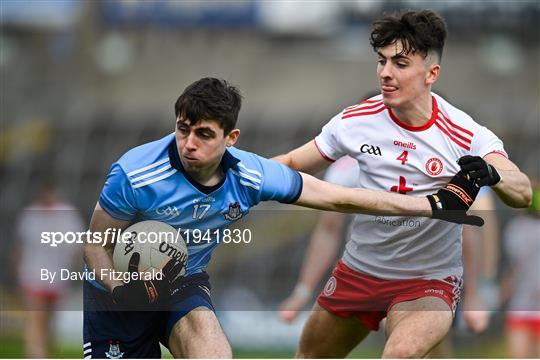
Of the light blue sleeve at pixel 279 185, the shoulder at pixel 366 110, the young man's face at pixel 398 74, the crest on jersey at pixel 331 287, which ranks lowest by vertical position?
the crest on jersey at pixel 331 287

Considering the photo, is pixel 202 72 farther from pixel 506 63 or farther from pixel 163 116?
pixel 506 63

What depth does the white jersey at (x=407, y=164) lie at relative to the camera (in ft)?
23.2

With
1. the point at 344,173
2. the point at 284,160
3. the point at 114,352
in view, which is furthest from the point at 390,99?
the point at 114,352

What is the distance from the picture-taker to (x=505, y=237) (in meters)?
12.4

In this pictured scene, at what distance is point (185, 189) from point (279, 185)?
51 cm

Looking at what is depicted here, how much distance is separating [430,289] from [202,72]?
18295 mm

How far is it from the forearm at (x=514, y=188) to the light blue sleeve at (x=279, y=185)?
109 centimetres

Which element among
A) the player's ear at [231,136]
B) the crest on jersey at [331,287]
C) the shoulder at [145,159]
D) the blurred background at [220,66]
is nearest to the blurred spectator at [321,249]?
the crest on jersey at [331,287]

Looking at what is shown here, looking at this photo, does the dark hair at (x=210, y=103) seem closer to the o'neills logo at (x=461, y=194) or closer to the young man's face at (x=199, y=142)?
the young man's face at (x=199, y=142)

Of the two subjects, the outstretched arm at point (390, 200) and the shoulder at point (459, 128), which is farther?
the shoulder at point (459, 128)

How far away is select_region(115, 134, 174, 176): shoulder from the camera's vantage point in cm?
650

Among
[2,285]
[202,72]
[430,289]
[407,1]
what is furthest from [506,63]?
[430,289]

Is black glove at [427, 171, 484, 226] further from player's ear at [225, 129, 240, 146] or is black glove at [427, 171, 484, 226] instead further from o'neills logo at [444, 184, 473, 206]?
player's ear at [225, 129, 240, 146]

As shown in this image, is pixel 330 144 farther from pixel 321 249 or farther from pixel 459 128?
pixel 321 249
